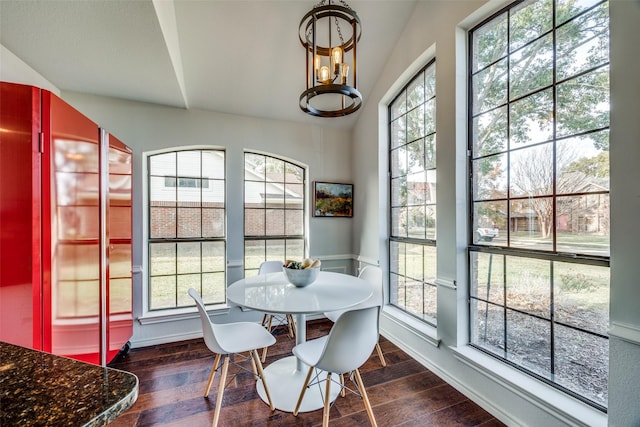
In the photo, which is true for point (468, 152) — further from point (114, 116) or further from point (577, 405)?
point (114, 116)

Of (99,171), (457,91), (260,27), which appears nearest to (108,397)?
(99,171)

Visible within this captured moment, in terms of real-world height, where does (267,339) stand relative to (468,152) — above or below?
below

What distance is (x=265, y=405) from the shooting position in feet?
6.35

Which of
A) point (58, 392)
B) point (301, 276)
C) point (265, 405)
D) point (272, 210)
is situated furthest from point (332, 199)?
point (58, 392)

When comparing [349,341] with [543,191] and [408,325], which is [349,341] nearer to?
[408,325]

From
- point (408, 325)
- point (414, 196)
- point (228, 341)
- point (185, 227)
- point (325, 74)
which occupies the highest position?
point (325, 74)

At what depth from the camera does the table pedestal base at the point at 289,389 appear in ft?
6.31

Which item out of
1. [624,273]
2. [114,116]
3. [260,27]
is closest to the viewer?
[624,273]

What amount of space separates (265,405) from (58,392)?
166 centimetres

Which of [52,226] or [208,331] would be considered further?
[208,331]

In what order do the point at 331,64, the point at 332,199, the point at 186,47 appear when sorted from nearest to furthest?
the point at 331,64 → the point at 186,47 → the point at 332,199

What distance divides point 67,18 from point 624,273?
3.34 m

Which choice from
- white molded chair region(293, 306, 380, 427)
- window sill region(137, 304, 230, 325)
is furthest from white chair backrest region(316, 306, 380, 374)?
window sill region(137, 304, 230, 325)

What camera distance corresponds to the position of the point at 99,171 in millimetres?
1945
